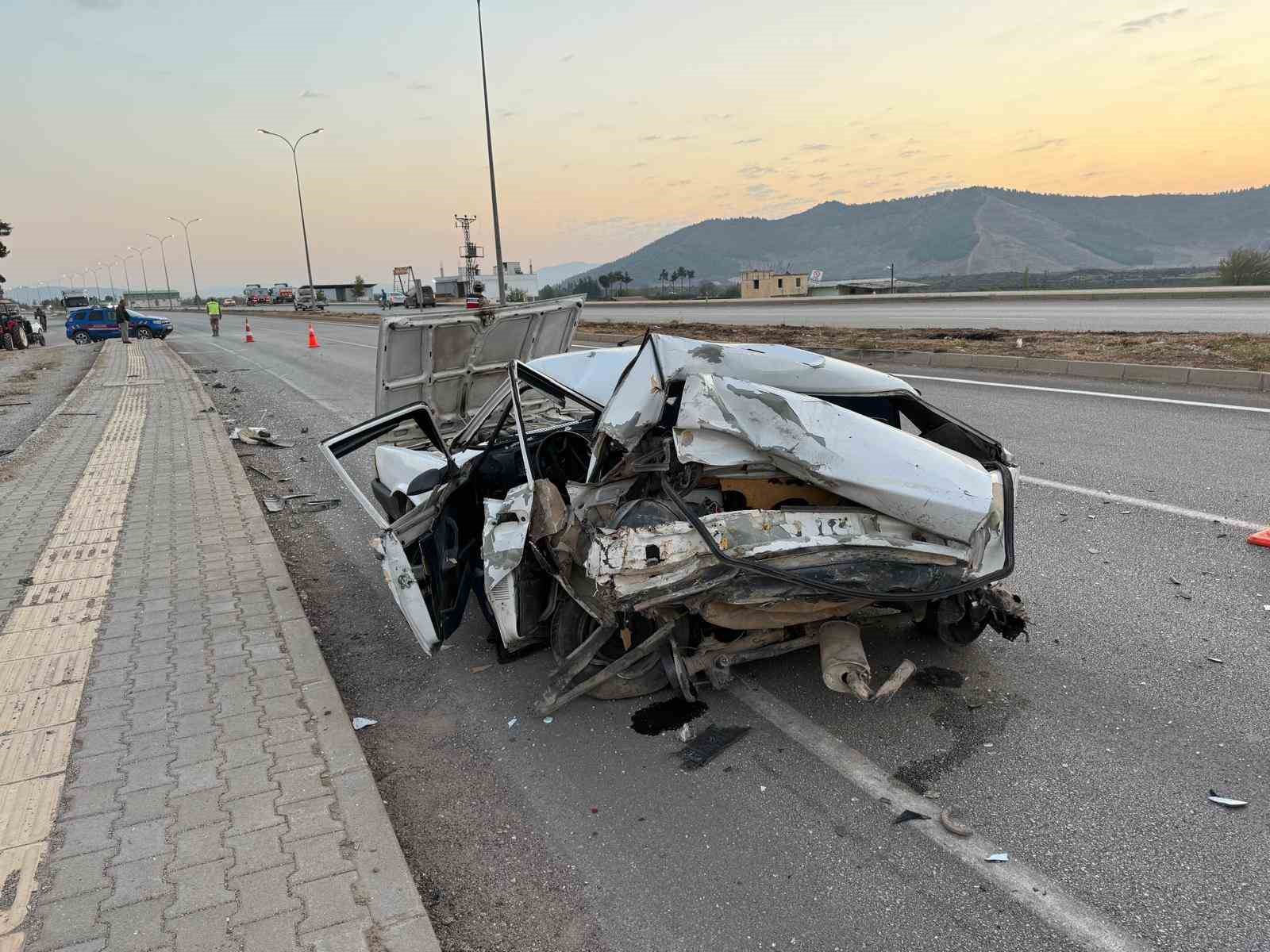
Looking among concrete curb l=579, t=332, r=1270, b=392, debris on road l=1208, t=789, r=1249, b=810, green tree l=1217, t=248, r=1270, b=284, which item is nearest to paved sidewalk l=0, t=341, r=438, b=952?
debris on road l=1208, t=789, r=1249, b=810

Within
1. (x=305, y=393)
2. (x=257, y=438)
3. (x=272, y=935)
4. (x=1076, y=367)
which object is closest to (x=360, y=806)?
(x=272, y=935)

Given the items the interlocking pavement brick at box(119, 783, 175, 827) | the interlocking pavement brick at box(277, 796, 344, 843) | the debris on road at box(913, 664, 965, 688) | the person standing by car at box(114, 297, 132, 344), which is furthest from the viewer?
the person standing by car at box(114, 297, 132, 344)

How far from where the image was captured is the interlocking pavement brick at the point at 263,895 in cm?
228

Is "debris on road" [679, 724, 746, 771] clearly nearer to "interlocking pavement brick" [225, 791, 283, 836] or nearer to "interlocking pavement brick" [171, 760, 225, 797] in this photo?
"interlocking pavement brick" [225, 791, 283, 836]

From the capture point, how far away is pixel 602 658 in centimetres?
344

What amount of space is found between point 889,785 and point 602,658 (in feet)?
4.20

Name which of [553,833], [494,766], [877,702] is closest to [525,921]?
[553,833]

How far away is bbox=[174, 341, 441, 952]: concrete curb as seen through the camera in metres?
2.24

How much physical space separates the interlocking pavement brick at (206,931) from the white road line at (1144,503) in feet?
15.2

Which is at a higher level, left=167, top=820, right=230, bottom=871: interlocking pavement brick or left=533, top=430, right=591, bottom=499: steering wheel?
left=533, top=430, right=591, bottom=499: steering wheel

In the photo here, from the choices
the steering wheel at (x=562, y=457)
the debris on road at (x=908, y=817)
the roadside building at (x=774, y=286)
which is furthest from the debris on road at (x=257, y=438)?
the roadside building at (x=774, y=286)

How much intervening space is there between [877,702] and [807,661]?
0.43 m

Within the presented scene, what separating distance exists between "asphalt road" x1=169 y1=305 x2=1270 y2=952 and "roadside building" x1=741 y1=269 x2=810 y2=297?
170ft

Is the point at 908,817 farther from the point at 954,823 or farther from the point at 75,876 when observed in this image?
the point at 75,876
